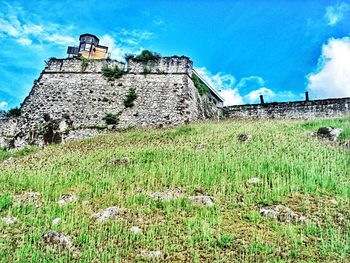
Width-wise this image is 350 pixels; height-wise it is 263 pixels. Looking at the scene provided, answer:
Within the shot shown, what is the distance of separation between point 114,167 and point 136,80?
14433 mm

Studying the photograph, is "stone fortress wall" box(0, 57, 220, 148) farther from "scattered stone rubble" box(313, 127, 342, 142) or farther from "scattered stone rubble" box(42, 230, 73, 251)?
"scattered stone rubble" box(42, 230, 73, 251)

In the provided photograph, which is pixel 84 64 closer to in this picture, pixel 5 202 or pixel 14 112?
pixel 14 112

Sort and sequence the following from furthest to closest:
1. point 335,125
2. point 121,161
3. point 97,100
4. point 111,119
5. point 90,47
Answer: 1. point 90,47
2. point 97,100
3. point 111,119
4. point 335,125
5. point 121,161

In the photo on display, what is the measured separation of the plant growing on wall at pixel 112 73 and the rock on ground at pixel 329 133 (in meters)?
14.8

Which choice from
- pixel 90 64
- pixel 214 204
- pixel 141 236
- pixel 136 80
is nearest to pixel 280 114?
pixel 136 80

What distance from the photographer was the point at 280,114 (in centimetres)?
2703

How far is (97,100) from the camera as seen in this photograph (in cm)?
2598

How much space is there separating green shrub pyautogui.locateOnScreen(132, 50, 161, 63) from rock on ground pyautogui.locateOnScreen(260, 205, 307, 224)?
1955 centimetres

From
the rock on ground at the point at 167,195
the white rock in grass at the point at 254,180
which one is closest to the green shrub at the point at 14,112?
the rock on ground at the point at 167,195

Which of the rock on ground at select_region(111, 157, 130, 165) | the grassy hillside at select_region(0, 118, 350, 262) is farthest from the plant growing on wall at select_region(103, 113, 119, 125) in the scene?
the rock on ground at select_region(111, 157, 130, 165)

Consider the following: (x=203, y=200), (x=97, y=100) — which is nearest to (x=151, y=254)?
(x=203, y=200)

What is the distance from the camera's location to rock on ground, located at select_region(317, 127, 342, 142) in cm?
1589

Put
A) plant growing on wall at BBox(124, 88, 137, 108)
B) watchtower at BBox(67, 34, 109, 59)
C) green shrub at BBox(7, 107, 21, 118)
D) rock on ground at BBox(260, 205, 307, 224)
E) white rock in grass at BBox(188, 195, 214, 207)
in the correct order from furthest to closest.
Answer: watchtower at BBox(67, 34, 109, 59) → green shrub at BBox(7, 107, 21, 118) → plant growing on wall at BBox(124, 88, 137, 108) → white rock in grass at BBox(188, 195, 214, 207) → rock on ground at BBox(260, 205, 307, 224)

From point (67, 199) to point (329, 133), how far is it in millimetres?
11514
